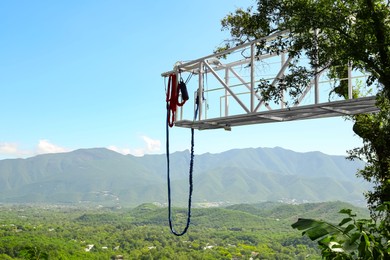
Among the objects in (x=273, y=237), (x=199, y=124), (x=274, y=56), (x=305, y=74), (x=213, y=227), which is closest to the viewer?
(x=305, y=74)

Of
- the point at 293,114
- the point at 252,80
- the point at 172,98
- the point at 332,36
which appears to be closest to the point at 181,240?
the point at 172,98

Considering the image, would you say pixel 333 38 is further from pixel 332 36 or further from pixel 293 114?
pixel 293 114

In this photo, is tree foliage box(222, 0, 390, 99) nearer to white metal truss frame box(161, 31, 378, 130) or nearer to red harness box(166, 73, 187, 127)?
white metal truss frame box(161, 31, 378, 130)

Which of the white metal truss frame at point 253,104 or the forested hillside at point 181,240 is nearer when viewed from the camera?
the white metal truss frame at point 253,104

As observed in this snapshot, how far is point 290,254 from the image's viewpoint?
3406 inches

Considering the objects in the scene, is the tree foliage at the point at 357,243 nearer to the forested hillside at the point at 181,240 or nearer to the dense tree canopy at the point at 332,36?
the dense tree canopy at the point at 332,36

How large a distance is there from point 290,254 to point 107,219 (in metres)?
75.4

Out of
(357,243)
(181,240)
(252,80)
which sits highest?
(252,80)

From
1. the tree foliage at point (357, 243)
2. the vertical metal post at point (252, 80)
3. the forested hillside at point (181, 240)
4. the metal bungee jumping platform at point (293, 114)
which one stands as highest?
the vertical metal post at point (252, 80)

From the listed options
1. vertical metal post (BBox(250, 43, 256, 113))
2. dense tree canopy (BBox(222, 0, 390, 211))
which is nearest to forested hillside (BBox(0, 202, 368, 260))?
vertical metal post (BBox(250, 43, 256, 113))

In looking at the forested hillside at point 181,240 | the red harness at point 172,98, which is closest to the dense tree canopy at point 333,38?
the red harness at point 172,98

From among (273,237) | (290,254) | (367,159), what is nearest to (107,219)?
(273,237)

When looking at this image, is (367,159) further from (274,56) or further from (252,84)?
(252,84)

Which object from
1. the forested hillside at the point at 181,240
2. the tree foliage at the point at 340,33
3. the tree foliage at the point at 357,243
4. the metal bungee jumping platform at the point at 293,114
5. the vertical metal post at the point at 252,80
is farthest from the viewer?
the forested hillside at the point at 181,240
